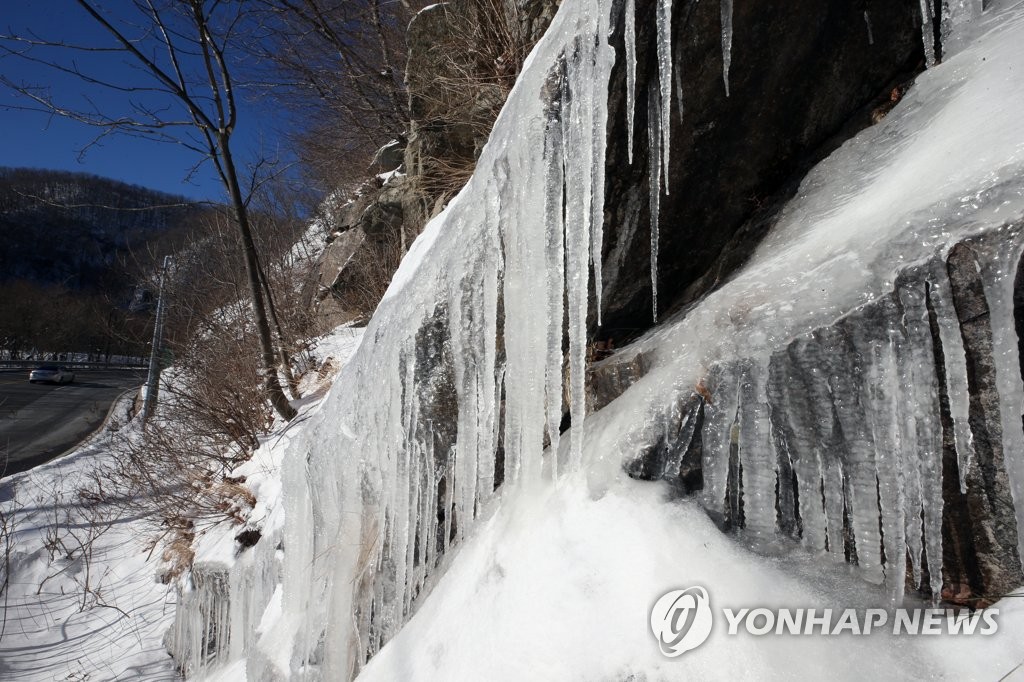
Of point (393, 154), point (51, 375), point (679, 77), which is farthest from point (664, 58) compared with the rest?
point (51, 375)

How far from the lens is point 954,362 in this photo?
1083 millimetres

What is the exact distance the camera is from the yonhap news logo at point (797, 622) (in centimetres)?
115

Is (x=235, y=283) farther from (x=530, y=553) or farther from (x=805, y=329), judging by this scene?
(x=805, y=329)

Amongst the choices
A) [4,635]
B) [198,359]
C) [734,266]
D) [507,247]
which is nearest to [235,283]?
[198,359]

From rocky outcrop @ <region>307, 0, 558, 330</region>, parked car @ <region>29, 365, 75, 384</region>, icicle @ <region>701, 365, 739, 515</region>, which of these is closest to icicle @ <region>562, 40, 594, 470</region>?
icicle @ <region>701, 365, 739, 515</region>

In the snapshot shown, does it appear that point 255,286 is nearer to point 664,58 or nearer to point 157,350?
point 157,350

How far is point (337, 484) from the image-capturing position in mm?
2467

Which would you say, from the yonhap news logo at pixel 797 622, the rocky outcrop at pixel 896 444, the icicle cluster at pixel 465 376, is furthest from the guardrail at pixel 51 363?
the rocky outcrop at pixel 896 444

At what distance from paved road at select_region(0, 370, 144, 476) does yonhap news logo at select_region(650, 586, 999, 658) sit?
13.7 meters

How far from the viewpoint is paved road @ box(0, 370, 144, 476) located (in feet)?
42.2

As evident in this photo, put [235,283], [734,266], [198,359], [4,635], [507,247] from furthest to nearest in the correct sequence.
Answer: [235,283] → [198,359] → [4,635] → [734,266] → [507,247]

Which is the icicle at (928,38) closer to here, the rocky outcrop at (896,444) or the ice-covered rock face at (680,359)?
the ice-covered rock face at (680,359)

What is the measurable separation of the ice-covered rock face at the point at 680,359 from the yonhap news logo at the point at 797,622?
9 centimetres

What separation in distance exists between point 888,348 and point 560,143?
1159 mm
